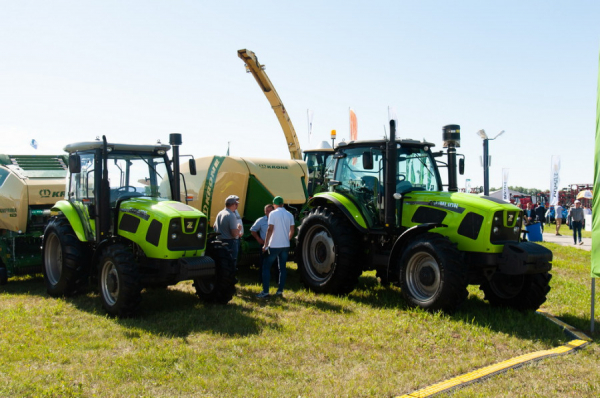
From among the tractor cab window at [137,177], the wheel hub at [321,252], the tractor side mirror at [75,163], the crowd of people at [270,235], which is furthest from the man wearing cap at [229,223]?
the tractor side mirror at [75,163]

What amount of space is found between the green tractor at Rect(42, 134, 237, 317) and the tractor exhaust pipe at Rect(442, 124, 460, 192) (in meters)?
3.64

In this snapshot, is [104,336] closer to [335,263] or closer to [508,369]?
[335,263]

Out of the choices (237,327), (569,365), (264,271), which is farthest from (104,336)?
(569,365)

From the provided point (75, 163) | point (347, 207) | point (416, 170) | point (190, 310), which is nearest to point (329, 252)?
point (347, 207)

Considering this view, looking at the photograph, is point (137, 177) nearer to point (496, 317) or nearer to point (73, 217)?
point (73, 217)

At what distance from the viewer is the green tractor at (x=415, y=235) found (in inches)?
274

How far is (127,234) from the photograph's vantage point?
7363mm

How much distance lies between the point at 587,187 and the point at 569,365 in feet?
117

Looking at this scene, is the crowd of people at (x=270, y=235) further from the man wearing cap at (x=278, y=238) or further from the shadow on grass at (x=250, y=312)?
the shadow on grass at (x=250, y=312)

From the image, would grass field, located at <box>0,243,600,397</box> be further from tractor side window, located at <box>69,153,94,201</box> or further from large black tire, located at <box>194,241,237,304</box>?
tractor side window, located at <box>69,153,94,201</box>

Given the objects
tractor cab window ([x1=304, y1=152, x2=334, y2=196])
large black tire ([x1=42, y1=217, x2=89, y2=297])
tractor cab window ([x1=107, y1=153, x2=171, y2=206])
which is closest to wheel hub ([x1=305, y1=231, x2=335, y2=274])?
tractor cab window ([x1=107, y1=153, x2=171, y2=206])

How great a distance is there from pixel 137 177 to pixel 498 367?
5435 millimetres

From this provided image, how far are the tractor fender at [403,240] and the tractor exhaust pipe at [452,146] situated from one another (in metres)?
1.29

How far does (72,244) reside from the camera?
7957mm
